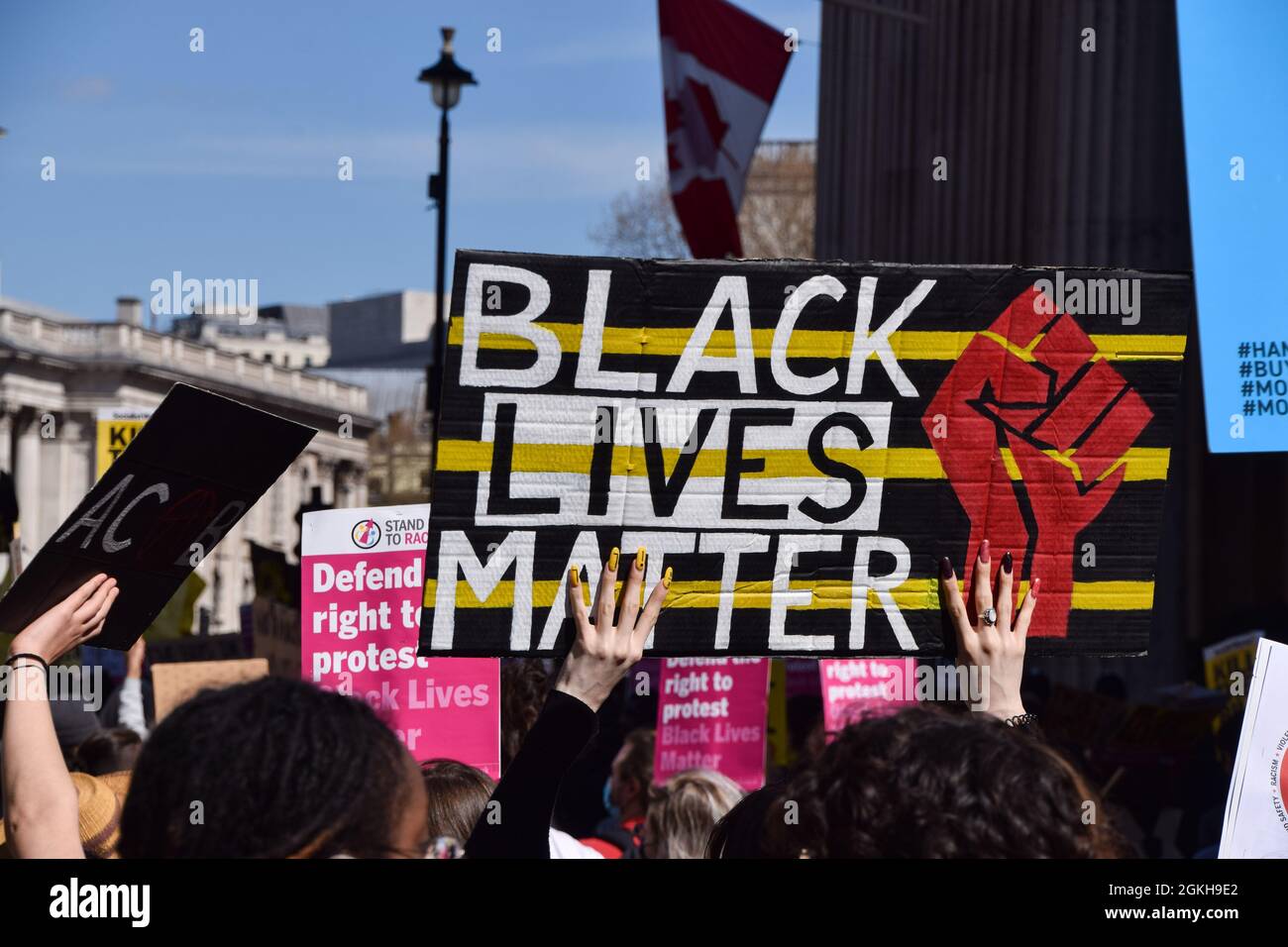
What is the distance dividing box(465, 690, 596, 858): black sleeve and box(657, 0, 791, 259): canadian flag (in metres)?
12.1

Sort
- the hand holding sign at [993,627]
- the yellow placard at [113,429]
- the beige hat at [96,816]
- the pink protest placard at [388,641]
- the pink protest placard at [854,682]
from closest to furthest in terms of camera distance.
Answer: the hand holding sign at [993,627] < the beige hat at [96,816] < the pink protest placard at [388,641] < the pink protest placard at [854,682] < the yellow placard at [113,429]

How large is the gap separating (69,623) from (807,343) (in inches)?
66.7

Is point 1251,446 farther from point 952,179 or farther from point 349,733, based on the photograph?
point 952,179

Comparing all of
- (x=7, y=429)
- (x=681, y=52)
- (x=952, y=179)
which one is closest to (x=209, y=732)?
(x=681, y=52)

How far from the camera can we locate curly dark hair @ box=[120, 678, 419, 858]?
2.10 metres

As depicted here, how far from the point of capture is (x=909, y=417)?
12.4 feet

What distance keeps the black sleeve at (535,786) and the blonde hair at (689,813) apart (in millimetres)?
2624

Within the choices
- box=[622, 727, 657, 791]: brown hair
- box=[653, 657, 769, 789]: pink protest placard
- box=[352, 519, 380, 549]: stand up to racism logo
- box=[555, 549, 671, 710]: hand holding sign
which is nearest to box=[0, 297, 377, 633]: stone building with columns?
box=[653, 657, 769, 789]: pink protest placard

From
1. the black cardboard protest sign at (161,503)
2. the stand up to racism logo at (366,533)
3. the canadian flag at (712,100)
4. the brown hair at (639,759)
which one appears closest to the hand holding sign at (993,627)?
the black cardboard protest sign at (161,503)

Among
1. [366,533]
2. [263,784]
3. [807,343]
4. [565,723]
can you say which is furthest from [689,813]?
[263,784]

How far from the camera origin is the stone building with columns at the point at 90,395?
81.7 metres

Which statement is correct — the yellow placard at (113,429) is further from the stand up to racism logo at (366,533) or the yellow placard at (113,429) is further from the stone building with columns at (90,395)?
the stone building with columns at (90,395)

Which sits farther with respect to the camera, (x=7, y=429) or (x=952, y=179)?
(x=7, y=429)

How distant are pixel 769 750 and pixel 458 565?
19.1ft
